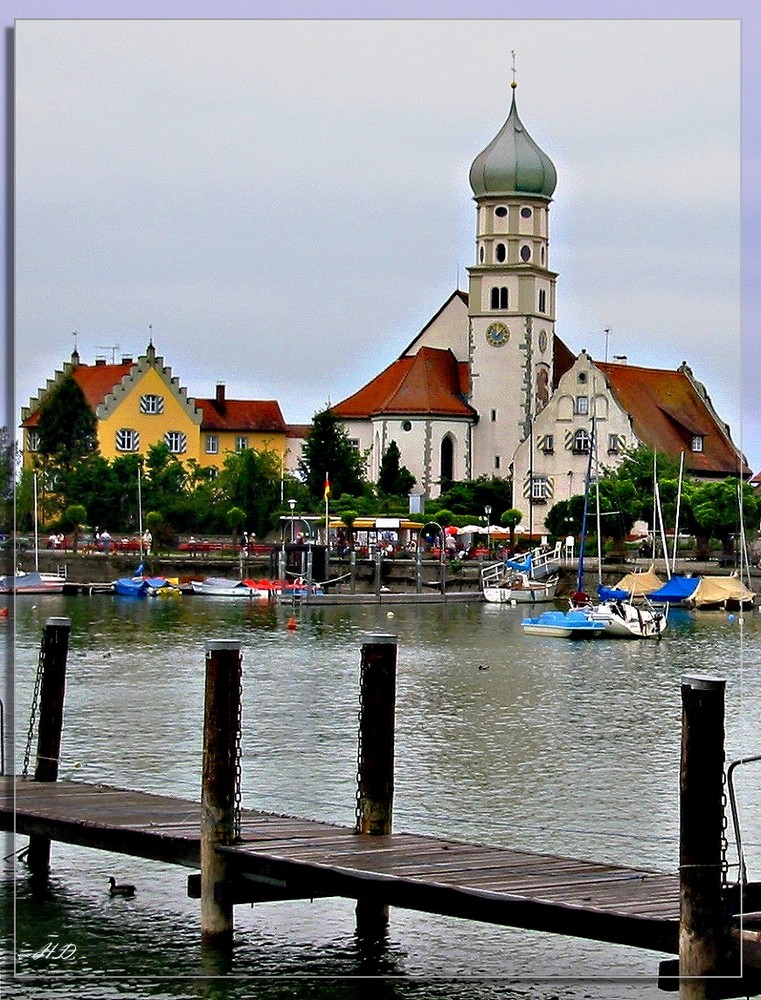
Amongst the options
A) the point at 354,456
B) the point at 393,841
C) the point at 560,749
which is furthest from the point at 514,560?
the point at 393,841

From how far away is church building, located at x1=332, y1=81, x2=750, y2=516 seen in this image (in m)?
96.4

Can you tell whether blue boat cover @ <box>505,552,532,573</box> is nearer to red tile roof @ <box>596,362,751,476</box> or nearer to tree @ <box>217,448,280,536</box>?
red tile roof @ <box>596,362,751,476</box>

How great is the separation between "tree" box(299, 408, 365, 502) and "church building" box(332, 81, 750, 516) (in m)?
5.79

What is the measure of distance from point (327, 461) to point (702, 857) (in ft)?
280

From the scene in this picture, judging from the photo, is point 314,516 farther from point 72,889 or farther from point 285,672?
point 72,889

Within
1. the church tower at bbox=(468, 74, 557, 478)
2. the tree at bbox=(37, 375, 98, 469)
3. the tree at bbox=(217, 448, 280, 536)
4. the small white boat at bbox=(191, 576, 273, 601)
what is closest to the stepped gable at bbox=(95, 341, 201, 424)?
the tree at bbox=(37, 375, 98, 469)

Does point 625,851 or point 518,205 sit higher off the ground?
point 518,205

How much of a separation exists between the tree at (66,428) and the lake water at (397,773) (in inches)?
146

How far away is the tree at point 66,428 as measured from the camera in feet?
83.8

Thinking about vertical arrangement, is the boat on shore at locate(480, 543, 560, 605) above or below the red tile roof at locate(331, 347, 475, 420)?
below

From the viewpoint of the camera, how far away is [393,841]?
51.1 ft

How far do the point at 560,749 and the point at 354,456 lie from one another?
6999 cm

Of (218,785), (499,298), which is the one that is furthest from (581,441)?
(218,785)

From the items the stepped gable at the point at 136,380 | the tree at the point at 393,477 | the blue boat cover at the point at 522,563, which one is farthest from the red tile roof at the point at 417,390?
the stepped gable at the point at 136,380
